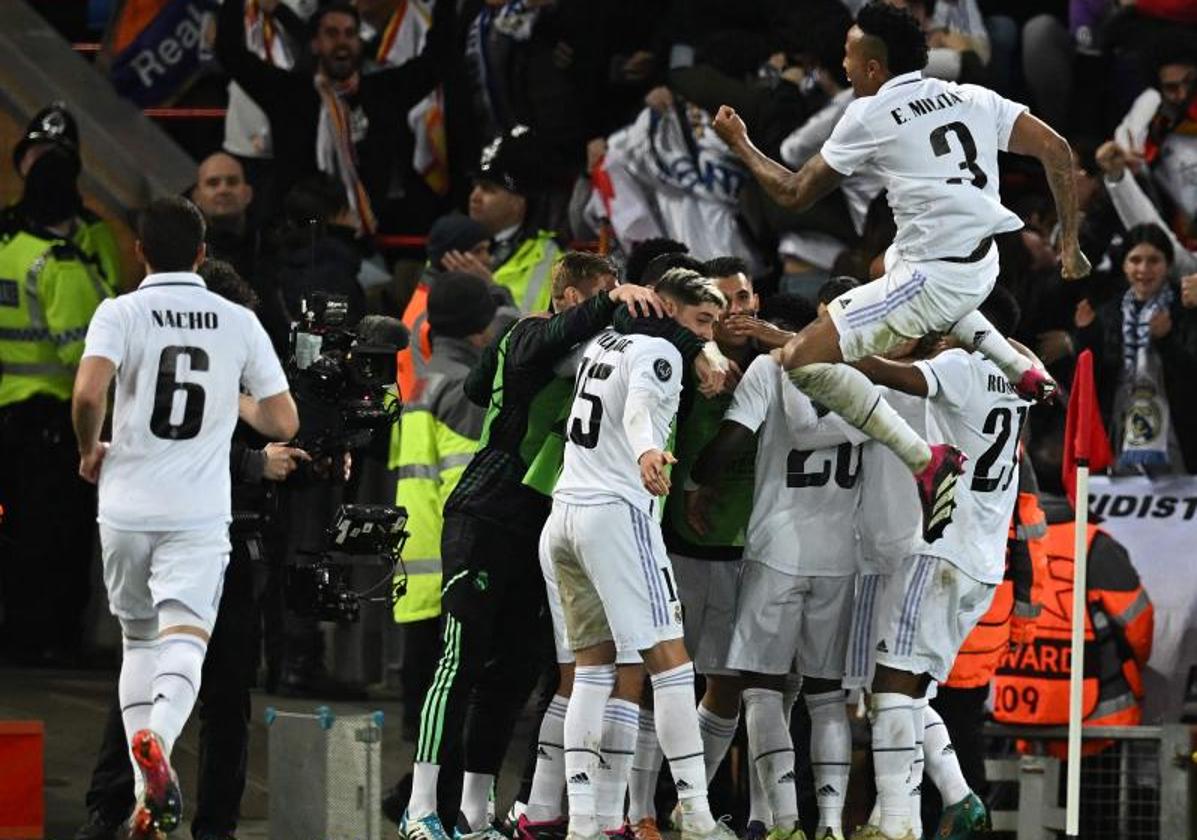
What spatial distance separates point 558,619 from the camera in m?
11.0

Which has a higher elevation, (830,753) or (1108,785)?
(830,753)

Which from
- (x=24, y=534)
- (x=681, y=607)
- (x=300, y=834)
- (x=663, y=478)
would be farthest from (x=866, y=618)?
(x=24, y=534)

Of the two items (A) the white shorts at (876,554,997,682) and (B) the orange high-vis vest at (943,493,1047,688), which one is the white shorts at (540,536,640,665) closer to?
(A) the white shorts at (876,554,997,682)

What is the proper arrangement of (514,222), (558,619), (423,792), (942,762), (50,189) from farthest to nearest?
(514,222), (50,189), (942,762), (558,619), (423,792)

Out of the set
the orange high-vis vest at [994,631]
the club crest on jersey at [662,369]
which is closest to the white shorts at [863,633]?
the orange high-vis vest at [994,631]

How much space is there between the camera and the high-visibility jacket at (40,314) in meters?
14.2

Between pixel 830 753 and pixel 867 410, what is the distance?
137cm

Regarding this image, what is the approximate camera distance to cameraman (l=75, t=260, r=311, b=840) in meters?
10.8

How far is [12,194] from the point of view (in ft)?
51.7

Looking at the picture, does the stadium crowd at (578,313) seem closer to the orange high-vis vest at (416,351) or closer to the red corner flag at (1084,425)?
the orange high-vis vest at (416,351)

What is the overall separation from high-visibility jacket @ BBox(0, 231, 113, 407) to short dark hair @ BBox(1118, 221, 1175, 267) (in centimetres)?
492

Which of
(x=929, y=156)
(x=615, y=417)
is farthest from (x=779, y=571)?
(x=929, y=156)

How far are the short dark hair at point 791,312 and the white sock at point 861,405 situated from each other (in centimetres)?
93

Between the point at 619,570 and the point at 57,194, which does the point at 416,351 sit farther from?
the point at 619,570
